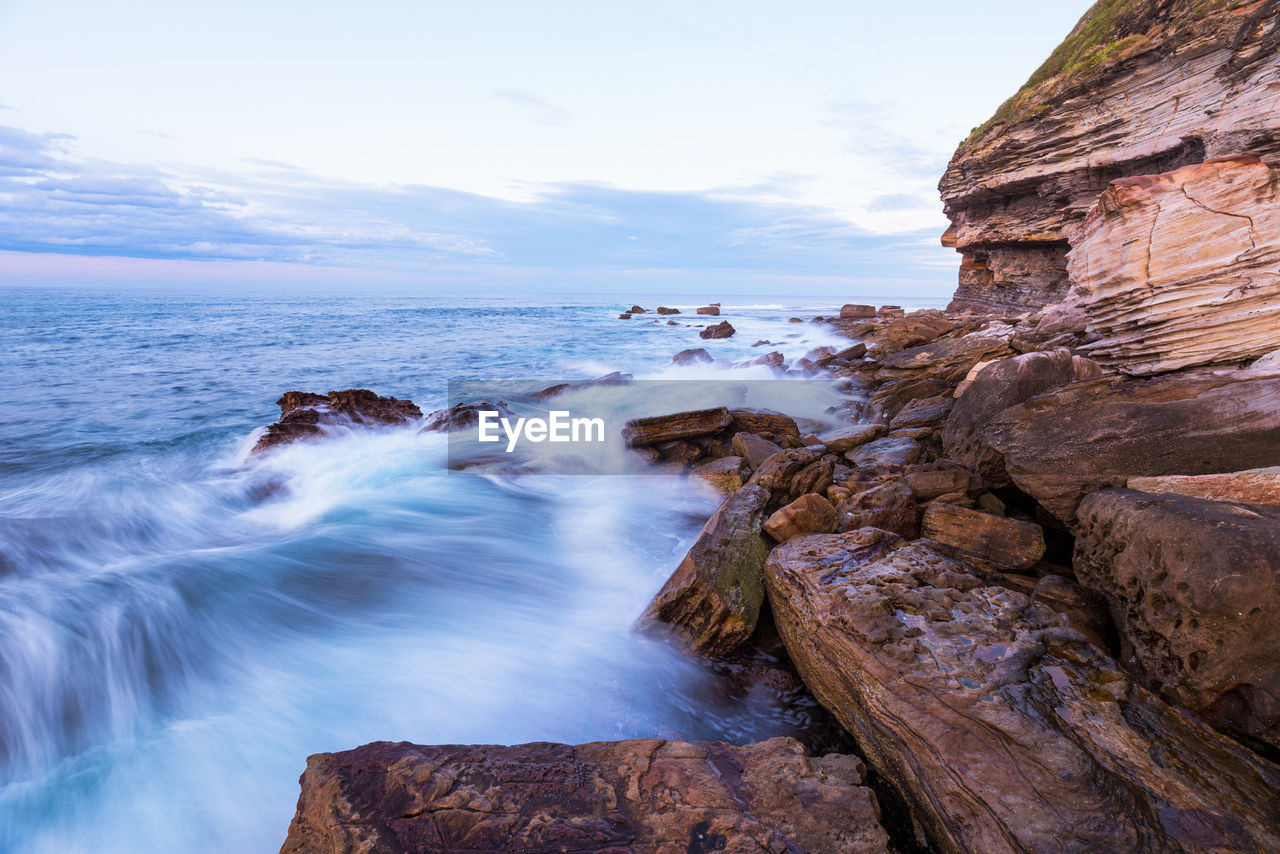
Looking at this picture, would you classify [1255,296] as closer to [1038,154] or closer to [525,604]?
[525,604]

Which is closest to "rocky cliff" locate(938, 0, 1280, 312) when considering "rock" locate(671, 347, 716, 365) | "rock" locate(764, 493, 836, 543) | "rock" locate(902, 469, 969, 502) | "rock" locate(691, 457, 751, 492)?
"rock" locate(902, 469, 969, 502)

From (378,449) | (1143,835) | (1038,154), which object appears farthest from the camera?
(1038,154)

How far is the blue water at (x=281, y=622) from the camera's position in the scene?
350 centimetres

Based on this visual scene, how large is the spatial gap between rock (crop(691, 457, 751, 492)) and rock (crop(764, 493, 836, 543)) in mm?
2413

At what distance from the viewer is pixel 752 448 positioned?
316 inches

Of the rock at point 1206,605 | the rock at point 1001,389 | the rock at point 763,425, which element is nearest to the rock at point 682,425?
the rock at point 763,425

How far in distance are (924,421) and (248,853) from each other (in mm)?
8251

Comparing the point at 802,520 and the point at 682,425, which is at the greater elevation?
the point at 682,425

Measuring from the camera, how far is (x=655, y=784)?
2.50 m

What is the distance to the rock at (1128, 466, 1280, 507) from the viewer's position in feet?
10.6

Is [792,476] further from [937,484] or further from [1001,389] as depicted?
[1001,389]

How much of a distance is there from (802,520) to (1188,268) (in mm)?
4343

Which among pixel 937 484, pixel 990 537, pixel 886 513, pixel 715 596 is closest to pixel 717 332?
pixel 937 484

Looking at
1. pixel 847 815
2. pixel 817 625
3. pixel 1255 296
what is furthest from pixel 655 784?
pixel 1255 296
